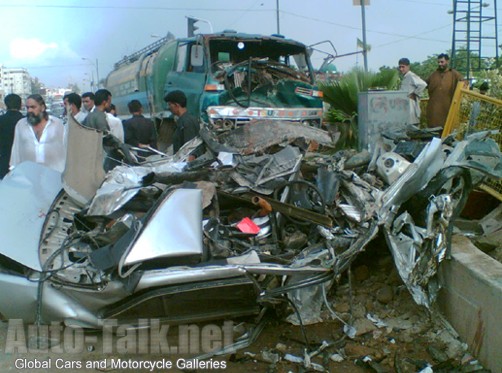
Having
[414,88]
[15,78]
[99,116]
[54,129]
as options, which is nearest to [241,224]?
[54,129]

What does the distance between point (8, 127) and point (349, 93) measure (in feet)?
18.3

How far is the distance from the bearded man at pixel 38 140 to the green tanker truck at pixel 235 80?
2.36 meters

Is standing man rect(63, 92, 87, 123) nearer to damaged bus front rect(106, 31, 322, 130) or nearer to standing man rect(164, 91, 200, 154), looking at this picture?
damaged bus front rect(106, 31, 322, 130)

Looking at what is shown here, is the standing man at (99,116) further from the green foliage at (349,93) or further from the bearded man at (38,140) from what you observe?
the green foliage at (349,93)

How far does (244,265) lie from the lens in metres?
3.10

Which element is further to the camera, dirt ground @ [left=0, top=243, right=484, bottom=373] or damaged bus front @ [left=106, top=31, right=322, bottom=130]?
damaged bus front @ [left=106, top=31, right=322, bottom=130]

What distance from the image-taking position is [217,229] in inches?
139

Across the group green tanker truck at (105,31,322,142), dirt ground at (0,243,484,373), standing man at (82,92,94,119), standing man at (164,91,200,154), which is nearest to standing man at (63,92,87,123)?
standing man at (82,92,94,119)

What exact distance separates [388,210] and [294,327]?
3.58 feet

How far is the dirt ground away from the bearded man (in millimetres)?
2038

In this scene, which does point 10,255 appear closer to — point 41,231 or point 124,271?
point 41,231

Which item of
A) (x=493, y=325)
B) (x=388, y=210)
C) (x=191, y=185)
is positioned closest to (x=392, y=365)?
(x=493, y=325)

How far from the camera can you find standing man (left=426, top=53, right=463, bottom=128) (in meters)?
7.58

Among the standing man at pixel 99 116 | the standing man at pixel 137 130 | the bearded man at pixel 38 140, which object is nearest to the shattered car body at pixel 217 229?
the bearded man at pixel 38 140
